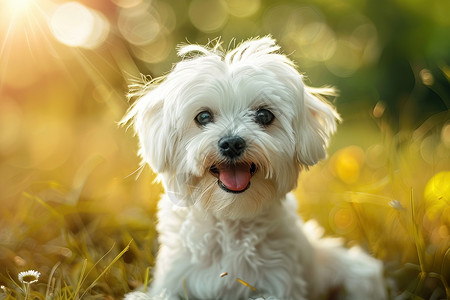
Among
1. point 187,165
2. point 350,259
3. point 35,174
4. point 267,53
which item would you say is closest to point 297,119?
point 267,53

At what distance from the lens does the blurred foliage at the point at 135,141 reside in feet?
11.9

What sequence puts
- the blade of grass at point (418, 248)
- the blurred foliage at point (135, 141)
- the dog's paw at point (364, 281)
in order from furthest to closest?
the blurred foliage at point (135, 141) < the dog's paw at point (364, 281) < the blade of grass at point (418, 248)

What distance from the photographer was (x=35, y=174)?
486cm

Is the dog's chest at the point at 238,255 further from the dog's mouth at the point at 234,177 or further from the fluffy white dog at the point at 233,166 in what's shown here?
the dog's mouth at the point at 234,177

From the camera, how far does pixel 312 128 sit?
2.93m

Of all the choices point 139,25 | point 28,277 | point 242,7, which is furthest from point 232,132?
point 242,7

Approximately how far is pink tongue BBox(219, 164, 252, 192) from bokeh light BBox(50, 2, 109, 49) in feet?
11.3

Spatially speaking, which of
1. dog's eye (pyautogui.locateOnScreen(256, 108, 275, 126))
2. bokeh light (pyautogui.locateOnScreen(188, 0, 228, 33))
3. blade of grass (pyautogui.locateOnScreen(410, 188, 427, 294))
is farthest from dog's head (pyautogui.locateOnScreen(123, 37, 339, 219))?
bokeh light (pyautogui.locateOnScreen(188, 0, 228, 33))

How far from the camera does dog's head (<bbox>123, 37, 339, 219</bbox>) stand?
263 centimetres

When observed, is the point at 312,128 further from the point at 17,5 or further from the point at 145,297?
the point at 17,5

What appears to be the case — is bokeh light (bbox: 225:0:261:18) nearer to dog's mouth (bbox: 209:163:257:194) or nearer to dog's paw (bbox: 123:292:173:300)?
dog's mouth (bbox: 209:163:257:194)

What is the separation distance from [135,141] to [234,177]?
2.78 metres

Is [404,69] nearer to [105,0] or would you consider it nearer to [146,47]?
[146,47]

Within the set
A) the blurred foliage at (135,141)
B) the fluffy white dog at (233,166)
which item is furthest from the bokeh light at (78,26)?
the fluffy white dog at (233,166)
